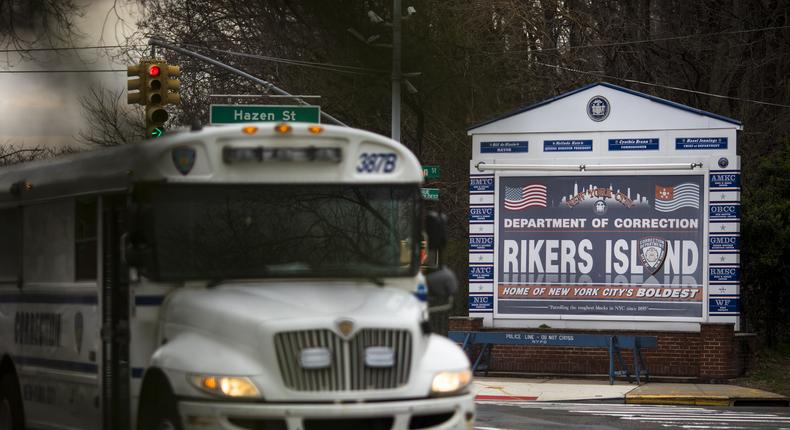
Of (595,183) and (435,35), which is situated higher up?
(435,35)

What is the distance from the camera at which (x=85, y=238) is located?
1095cm

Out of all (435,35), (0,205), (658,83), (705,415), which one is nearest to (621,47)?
(658,83)

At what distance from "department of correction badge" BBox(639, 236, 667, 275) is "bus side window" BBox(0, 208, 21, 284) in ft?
47.4

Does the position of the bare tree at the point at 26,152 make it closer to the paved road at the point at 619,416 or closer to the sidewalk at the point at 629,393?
the paved road at the point at 619,416

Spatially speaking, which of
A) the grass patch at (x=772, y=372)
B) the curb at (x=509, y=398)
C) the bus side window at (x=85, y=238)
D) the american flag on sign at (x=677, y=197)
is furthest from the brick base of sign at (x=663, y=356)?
the bus side window at (x=85, y=238)

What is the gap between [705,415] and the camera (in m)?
18.6

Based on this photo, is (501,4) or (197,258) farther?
(501,4)

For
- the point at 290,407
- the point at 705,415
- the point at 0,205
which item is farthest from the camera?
the point at 705,415

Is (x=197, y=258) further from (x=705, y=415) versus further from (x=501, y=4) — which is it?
(x=501, y=4)

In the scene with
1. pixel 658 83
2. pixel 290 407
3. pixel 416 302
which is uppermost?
pixel 658 83

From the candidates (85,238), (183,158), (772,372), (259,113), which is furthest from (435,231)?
(772,372)

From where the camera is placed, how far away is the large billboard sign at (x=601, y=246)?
24453 millimetres

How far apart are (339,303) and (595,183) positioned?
16.6 m

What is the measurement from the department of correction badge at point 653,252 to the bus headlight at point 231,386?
17.1 metres
